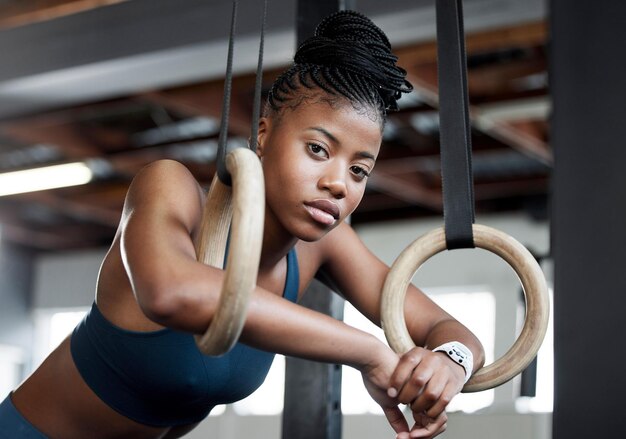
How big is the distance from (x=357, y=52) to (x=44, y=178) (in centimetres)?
567

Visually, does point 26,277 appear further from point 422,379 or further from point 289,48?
point 422,379

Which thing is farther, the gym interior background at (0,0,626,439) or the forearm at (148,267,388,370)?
the gym interior background at (0,0,626,439)

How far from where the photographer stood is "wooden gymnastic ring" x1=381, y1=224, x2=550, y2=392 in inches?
43.2

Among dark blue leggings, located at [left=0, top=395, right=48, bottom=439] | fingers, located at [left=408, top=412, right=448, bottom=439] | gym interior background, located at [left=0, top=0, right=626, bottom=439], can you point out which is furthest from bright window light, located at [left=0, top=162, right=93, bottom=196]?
fingers, located at [left=408, top=412, right=448, bottom=439]

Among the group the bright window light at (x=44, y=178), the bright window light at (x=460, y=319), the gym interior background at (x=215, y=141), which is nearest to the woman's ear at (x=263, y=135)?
the gym interior background at (x=215, y=141)

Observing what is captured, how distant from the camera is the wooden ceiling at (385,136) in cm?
420

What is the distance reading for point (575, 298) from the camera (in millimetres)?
1279

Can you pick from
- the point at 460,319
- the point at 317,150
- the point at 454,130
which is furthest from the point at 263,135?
the point at 460,319

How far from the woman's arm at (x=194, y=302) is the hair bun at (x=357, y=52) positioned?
269 mm

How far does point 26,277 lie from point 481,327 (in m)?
5.44

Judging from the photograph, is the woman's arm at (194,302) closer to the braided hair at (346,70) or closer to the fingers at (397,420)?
the fingers at (397,420)

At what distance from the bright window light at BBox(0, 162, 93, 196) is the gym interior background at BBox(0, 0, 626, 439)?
66 mm

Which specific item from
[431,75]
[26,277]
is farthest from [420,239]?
[26,277]

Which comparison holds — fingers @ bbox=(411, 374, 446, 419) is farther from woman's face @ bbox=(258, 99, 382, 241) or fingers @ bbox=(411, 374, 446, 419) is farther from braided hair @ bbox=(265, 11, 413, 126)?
braided hair @ bbox=(265, 11, 413, 126)
